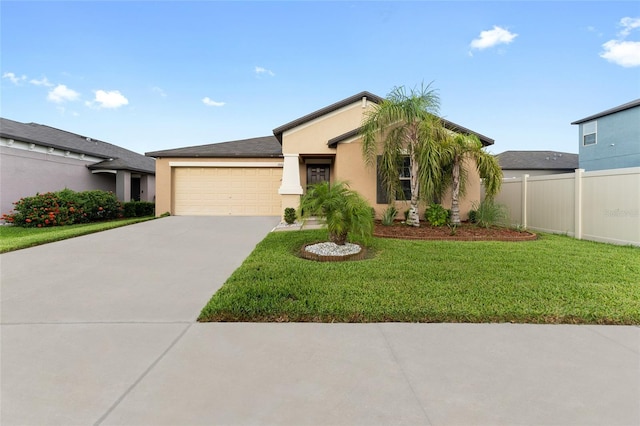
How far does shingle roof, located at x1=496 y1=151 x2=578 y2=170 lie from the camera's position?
23.5m

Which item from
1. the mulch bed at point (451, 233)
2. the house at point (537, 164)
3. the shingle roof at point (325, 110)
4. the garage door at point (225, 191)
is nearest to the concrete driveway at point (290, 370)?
the mulch bed at point (451, 233)

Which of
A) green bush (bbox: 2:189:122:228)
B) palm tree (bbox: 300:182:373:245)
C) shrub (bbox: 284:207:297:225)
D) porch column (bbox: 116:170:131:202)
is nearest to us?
Answer: palm tree (bbox: 300:182:373:245)

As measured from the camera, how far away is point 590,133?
19.5 meters

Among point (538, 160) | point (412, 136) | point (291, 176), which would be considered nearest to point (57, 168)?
point (291, 176)

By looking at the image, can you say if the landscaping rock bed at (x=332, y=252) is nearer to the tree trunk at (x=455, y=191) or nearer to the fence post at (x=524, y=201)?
the tree trunk at (x=455, y=191)

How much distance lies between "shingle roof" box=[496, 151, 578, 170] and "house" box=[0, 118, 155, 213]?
998 inches

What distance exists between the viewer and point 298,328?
3.32 meters

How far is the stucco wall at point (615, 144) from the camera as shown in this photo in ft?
55.1

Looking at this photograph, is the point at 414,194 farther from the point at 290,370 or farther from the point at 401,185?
the point at 290,370

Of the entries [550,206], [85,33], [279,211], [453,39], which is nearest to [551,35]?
[453,39]

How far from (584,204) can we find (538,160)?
1977cm

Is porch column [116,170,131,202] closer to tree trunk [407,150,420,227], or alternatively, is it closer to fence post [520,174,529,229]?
tree trunk [407,150,420,227]

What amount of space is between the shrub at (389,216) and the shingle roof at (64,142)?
50.6 ft

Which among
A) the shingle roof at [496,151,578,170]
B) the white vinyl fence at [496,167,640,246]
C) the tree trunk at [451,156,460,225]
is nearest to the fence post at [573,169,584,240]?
the white vinyl fence at [496,167,640,246]
